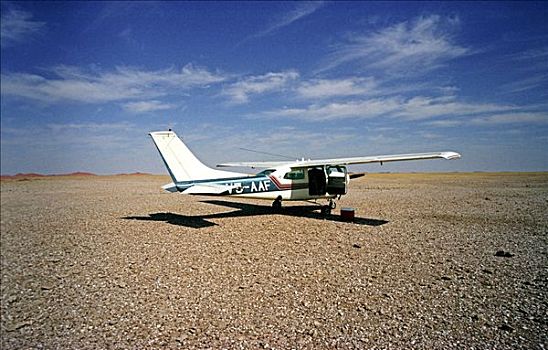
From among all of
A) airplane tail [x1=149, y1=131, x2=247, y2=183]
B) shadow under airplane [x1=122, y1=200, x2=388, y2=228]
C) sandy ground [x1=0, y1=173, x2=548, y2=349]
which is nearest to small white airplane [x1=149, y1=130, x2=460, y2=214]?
airplane tail [x1=149, y1=131, x2=247, y2=183]

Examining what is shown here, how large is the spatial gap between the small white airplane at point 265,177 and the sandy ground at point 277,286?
1.82 metres

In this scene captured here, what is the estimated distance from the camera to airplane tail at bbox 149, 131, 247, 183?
1296 cm

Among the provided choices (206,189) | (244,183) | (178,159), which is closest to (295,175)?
(244,183)

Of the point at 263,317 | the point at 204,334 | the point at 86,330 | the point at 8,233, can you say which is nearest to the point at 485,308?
the point at 263,317

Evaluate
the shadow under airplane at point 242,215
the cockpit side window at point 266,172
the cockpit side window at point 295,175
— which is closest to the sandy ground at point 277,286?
the shadow under airplane at point 242,215

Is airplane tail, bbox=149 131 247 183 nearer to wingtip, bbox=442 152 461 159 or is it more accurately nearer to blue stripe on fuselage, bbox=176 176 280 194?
blue stripe on fuselage, bbox=176 176 280 194

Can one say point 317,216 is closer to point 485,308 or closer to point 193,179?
point 193,179

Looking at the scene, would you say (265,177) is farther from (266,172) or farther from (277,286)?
(277,286)

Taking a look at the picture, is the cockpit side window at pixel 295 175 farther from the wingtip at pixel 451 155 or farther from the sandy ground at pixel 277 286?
the wingtip at pixel 451 155

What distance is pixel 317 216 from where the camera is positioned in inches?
578

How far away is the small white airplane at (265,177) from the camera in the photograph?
12.9m

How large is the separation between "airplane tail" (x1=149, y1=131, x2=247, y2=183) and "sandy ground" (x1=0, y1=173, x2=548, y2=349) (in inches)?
83.3

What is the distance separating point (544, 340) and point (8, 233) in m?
14.5

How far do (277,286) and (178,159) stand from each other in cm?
832
